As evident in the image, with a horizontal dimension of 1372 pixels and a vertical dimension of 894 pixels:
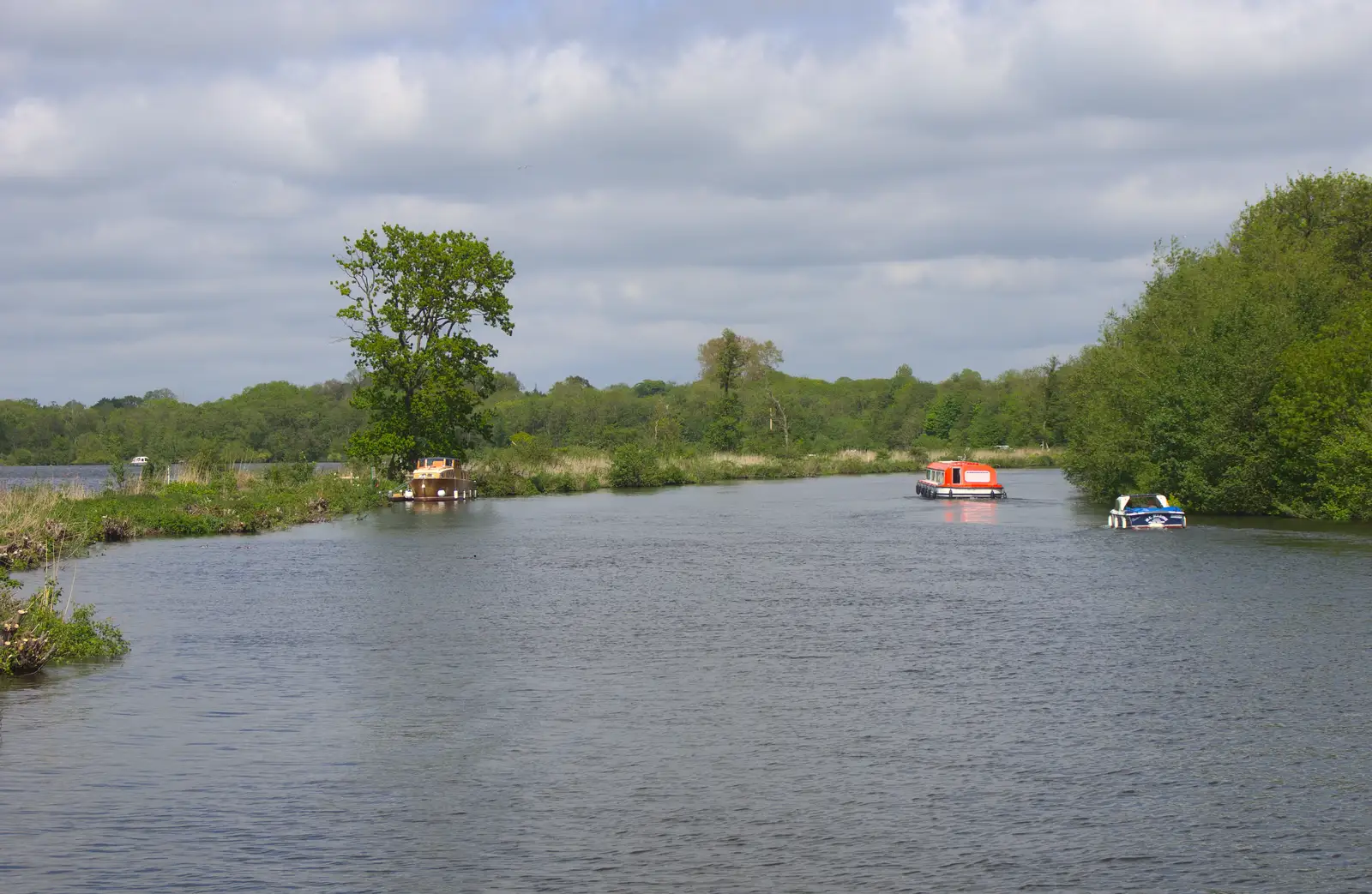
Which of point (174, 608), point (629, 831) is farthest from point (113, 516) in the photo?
point (629, 831)

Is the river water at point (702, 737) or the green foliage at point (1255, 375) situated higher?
the green foliage at point (1255, 375)

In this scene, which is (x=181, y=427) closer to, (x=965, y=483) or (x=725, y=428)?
(x=725, y=428)

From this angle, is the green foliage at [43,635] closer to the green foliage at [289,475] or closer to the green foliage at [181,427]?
the green foliage at [289,475]

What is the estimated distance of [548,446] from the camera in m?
89.6

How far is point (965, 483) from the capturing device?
74.9 m

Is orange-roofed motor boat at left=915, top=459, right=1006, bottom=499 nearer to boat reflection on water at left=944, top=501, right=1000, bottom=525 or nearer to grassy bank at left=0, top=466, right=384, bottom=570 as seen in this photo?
boat reflection on water at left=944, top=501, right=1000, bottom=525

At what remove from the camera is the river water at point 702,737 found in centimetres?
1125

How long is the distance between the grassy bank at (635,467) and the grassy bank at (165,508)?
49.2 ft

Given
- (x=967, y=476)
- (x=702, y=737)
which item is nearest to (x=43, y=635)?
(x=702, y=737)

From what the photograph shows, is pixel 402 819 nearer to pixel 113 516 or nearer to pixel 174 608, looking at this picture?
pixel 174 608

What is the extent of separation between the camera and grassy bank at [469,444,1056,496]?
262 feet

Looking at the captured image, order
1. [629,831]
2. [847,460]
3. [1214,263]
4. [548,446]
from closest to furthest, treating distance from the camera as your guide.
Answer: [629,831], [1214,263], [548,446], [847,460]

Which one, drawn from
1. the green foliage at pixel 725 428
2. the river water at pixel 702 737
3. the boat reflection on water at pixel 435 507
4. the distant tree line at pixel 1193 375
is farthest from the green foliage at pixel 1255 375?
the green foliage at pixel 725 428

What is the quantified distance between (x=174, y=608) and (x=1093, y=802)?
2014cm
